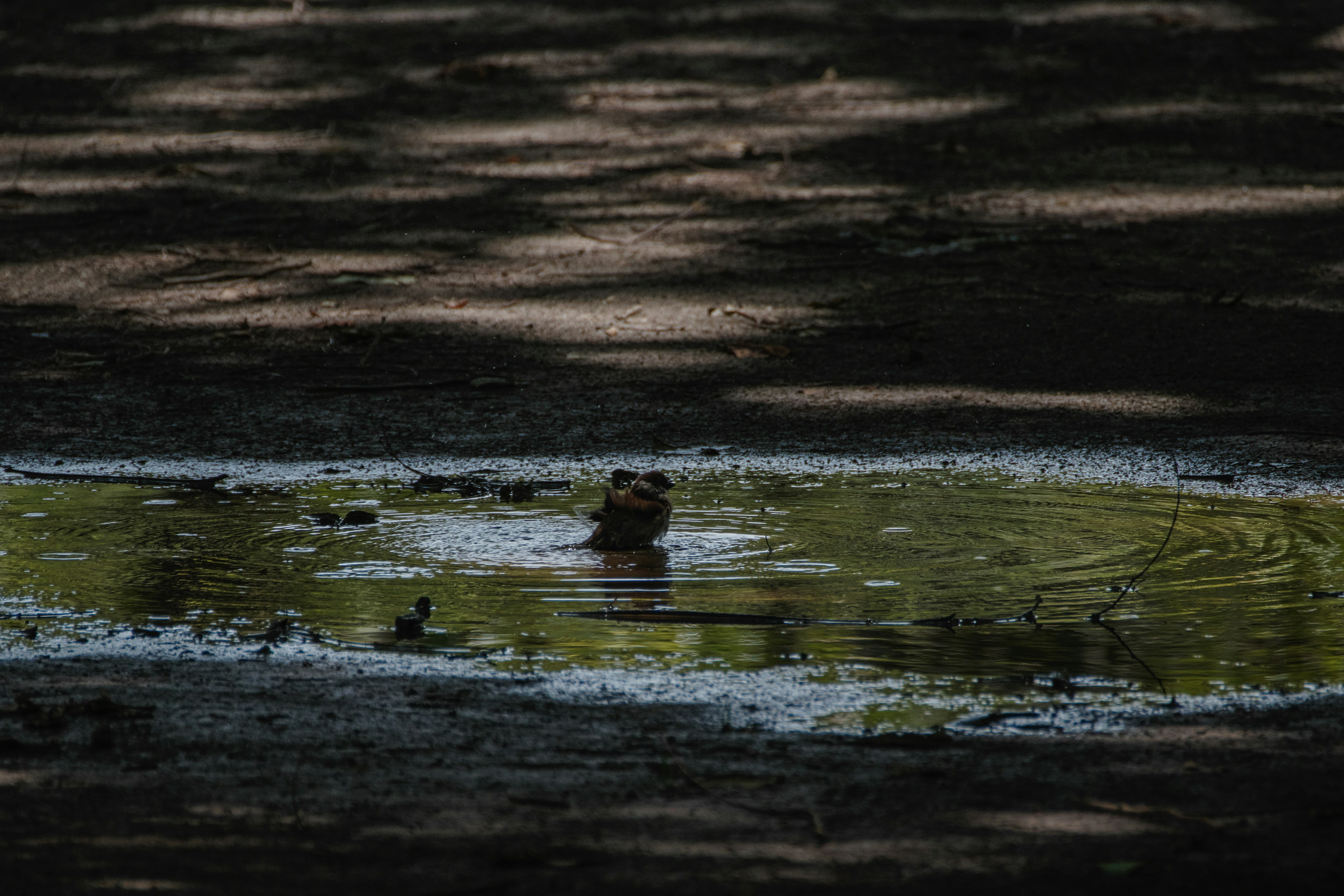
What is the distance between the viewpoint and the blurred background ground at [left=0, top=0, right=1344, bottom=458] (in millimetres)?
8906

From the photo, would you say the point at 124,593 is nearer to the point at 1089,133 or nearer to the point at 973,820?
the point at 973,820

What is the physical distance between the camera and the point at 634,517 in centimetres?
596

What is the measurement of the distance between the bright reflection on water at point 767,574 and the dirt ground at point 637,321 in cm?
57

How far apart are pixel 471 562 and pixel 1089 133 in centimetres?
1007

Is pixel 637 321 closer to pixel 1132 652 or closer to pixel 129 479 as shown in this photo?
pixel 129 479

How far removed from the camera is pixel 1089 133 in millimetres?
14102

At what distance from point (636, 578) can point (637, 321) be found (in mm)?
5281

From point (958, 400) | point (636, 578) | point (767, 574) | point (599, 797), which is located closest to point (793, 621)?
point (767, 574)

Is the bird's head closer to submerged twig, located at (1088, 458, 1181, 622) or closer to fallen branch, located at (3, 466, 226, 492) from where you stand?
submerged twig, located at (1088, 458, 1181, 622)

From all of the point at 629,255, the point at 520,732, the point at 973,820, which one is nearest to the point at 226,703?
the point at 520,732

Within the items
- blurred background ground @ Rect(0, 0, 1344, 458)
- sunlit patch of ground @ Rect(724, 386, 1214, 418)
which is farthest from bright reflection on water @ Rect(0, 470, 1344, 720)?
sunlit patch of ground @ Rect(724, 386, 1214, 418)

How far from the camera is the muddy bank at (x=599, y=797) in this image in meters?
3.03

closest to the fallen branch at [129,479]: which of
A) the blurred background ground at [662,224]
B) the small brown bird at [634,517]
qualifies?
the blurred background ground at [662,224]

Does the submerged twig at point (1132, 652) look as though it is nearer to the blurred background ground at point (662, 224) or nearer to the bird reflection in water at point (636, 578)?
the bird reflection in water at point (636, 578)
